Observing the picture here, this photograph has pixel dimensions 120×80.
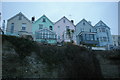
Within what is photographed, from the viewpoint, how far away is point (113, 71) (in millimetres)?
13938

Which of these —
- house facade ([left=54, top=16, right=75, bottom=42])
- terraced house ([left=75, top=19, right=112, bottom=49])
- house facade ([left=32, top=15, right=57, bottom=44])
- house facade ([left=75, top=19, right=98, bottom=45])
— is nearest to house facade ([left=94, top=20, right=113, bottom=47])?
terraced house ([left=75, top=19, right=112, bottom=49])

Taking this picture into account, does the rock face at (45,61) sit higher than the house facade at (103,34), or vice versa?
the house facade at (103,34)

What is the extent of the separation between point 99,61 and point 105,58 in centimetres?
107

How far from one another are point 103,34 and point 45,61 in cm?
1644

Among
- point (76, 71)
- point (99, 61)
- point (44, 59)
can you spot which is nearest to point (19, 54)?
point (44, 59)

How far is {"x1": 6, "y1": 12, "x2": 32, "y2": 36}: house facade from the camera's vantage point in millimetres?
19578

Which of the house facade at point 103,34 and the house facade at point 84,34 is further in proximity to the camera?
the house facade at point 103,34

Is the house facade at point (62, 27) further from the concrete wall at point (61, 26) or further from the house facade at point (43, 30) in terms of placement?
the house facade at point (43, 30)

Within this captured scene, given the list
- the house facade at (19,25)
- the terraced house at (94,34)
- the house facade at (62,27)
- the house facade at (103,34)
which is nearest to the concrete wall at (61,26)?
the house facade at (62,27)

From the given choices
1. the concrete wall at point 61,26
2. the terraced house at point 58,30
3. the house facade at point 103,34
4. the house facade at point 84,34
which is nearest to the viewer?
the terraced house at point 58,30

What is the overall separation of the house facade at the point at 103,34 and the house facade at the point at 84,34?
129cm

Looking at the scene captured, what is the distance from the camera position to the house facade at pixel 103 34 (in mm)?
22275

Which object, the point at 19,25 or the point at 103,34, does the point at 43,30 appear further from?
the point at 103,34

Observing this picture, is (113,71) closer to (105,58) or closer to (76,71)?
(105,58)
